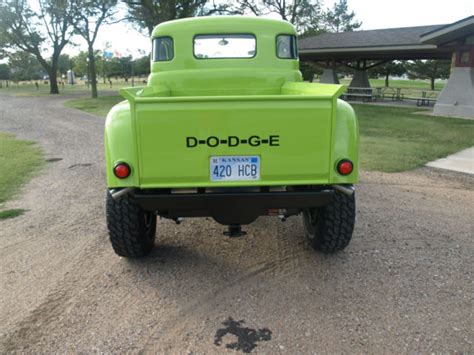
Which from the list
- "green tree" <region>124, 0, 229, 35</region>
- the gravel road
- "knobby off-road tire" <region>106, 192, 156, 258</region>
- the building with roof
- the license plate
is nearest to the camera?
the gravel road

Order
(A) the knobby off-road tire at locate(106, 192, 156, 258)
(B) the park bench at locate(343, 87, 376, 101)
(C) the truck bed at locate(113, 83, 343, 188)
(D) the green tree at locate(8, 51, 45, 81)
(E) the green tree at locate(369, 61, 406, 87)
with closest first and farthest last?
(C) the truck bed at locate(113, 83, 343, 188) → (A) the knobby off-road tire at locate(106, 192, 156, 258) → (B) the park bench at locate(343, 87, 376, 101) → (E) the green tree at locate(369, 61, 406, 87) → (D) the green tree at locate(8, 51, 45, 81)

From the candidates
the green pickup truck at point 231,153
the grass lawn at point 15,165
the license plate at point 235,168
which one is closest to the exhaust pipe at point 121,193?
the green pickup truck at point 231,153

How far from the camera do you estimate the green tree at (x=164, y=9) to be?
25031mm

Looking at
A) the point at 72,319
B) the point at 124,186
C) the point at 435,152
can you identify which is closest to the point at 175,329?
the point at 72,319

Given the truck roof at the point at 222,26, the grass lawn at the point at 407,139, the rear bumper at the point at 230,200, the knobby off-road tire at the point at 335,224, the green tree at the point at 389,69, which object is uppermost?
the truck roof at the point at 222,26

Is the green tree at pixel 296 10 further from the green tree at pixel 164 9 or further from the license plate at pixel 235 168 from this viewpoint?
the license plate at pixel 235 168

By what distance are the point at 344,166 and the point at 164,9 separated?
81.0 ft

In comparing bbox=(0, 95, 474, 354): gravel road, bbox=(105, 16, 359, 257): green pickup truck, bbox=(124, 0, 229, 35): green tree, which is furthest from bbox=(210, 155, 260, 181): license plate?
bbox=(124, 0, 229, 35): green tree

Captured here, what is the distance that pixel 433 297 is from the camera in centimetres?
316

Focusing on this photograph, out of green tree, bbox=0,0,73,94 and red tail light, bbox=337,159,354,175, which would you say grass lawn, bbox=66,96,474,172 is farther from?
green tree, bbox=0,0,73,94

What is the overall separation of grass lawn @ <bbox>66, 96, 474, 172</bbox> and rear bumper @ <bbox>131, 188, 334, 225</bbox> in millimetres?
4766

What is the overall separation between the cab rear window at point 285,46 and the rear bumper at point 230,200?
2649mm

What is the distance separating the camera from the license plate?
2.99 meters

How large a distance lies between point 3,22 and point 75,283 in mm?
35330
